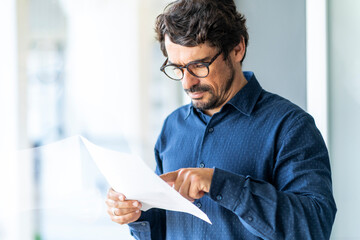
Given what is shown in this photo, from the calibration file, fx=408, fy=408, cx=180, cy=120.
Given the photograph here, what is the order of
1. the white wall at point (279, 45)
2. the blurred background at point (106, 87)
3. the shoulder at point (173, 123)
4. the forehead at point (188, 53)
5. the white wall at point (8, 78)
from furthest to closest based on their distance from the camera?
the white wall at point (8, 78)
the white wall at point (279, 45)
the blurred background at point (106, 87)
the shoulder at point (173, 123)
the forehead at point (188, 53)

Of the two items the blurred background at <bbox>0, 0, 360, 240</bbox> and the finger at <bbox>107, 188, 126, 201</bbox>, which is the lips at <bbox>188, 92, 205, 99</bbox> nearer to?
the finger at <bbox>107, 188, 126, 201</bbox>

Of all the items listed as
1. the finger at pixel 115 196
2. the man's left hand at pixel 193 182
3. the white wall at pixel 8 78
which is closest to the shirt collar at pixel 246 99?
the man's left hand at pixel 193 182

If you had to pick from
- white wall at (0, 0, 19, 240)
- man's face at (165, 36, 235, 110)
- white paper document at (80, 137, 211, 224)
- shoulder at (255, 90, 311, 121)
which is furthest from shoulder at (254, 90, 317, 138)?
white wall at (0, 0, 19, 240)

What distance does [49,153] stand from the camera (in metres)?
1.30

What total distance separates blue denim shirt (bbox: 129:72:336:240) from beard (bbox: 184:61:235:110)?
0.03 m

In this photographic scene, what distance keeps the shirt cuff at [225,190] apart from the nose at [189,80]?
280 mm

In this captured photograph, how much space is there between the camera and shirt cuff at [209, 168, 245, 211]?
0.81m

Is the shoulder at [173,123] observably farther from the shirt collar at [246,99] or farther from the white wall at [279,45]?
the white wall at [279,45]

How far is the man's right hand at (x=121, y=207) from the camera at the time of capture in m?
0.91

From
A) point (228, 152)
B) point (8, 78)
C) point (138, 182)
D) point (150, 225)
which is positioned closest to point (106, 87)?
point (8, 78)

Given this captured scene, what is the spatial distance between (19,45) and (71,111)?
22.6 inches

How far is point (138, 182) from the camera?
82 cm

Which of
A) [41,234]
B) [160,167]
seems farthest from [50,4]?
[160,167]

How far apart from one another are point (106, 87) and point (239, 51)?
5.78ft
